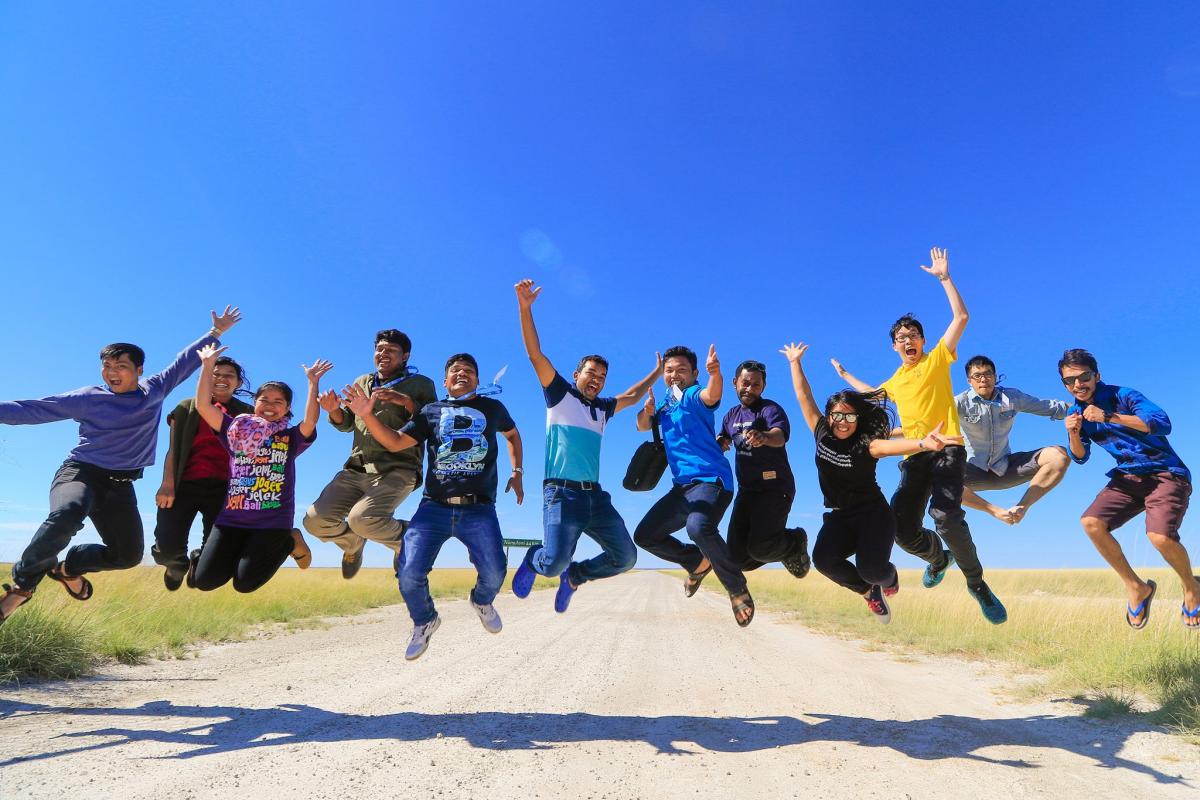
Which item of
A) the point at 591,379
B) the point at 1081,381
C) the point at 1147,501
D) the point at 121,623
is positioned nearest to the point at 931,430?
the point at 1081,381

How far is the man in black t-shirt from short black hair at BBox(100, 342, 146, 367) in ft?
9.72

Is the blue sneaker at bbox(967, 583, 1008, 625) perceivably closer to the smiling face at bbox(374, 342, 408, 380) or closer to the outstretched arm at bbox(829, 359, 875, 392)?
the outstretched arm at bbox(829, 359, 875, 392)

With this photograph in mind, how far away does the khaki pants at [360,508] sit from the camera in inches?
296

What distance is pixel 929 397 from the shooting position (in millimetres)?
7023

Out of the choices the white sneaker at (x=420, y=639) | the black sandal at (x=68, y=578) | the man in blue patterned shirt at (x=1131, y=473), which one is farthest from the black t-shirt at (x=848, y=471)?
the black sandal at (x=68, y=578)

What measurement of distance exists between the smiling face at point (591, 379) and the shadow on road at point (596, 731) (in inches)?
144

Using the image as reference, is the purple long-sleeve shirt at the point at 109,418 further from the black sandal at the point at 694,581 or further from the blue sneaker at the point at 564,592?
the black sandal at the point at 694,581

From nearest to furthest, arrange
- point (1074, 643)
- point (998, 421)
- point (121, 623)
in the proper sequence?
point (998, 421), point (121, 623), point (1074, 643)

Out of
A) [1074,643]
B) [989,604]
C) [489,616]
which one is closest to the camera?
[489,616]

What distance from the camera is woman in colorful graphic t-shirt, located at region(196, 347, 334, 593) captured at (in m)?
7.03

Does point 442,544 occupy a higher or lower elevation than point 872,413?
lower

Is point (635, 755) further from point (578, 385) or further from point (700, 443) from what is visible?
point (578, 385)

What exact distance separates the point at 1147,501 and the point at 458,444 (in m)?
7.54

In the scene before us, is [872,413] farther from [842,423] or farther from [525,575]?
[525,575]
